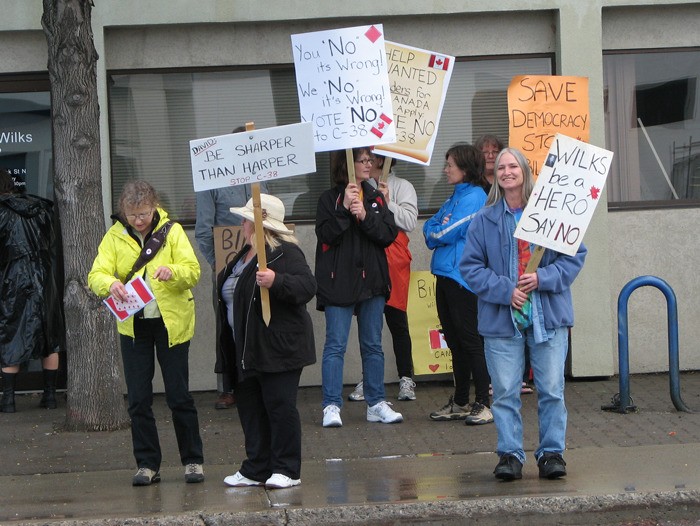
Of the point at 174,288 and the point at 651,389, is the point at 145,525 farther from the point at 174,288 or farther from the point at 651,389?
the point at 651,389

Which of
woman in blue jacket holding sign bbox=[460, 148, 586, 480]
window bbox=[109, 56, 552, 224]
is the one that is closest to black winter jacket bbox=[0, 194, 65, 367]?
window bbox=[109, 56, 552, 224]

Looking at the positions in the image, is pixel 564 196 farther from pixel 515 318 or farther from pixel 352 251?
pixel 352 251

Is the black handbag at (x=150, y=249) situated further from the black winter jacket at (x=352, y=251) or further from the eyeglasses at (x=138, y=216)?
the black winter jacket at (x=352, y=251)

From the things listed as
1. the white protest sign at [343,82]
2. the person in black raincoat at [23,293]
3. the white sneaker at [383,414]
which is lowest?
the white sneaker at [383,414]

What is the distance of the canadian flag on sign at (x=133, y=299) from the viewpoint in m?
6.50

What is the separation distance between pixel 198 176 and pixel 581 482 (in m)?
2.73

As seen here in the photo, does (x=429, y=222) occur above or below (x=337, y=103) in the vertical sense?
below

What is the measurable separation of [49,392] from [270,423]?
3533mm

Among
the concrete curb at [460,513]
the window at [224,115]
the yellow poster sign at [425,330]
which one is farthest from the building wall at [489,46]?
the concrete curb at [460,513]

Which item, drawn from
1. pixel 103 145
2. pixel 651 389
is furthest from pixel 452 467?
pixel 103 145

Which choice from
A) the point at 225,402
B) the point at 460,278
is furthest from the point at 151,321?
the point at 225,402

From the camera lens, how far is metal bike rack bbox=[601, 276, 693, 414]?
829cm

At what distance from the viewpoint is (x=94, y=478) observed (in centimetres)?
713

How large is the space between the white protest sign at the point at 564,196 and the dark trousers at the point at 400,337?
117 inches
